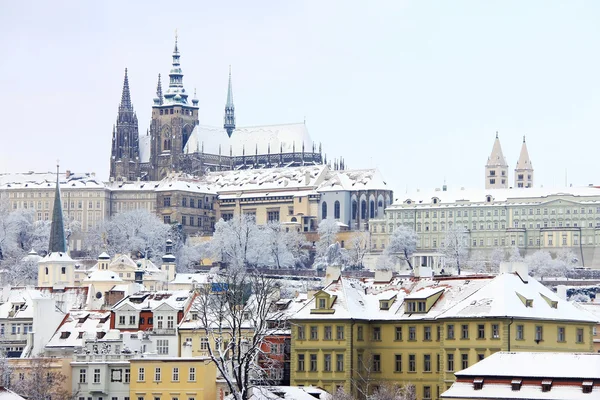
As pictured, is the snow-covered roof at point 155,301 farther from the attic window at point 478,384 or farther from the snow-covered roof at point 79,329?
the attic window at point 478,384

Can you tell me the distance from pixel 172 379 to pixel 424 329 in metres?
10.2

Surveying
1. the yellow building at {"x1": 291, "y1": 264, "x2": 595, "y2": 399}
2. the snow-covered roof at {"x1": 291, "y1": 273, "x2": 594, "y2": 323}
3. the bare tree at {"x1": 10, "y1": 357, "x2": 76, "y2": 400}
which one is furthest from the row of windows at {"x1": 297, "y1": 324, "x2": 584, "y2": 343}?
the bare tree at {"x1": 10, "y1": 357, "x2": 76, "y2": 400}

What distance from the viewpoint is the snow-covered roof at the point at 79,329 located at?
8850 centimetres

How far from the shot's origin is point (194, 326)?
86.1m

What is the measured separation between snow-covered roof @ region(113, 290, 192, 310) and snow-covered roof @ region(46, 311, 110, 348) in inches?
48.4

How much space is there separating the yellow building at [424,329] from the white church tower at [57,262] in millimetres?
78516

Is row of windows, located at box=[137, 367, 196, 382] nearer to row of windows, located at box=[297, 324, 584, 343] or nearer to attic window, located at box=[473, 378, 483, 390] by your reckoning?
row of windows, located at box=[297, 324, 584, 343]

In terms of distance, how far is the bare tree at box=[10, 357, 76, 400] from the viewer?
79.1 m

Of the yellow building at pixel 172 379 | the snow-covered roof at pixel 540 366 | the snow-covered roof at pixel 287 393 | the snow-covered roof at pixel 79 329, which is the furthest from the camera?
the snow-covered roof at pixel 79 329

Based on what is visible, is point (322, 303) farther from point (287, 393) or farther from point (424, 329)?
point (287, 393)

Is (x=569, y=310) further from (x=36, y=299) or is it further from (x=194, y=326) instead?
(x=36, y=299)

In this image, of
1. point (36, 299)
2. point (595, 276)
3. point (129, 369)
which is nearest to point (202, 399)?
point (129, 369)

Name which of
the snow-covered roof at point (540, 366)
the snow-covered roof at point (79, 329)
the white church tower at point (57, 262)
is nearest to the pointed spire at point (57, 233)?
the white church tower at point (57, 262)

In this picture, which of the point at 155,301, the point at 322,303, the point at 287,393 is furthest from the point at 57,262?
the point at 287,393
